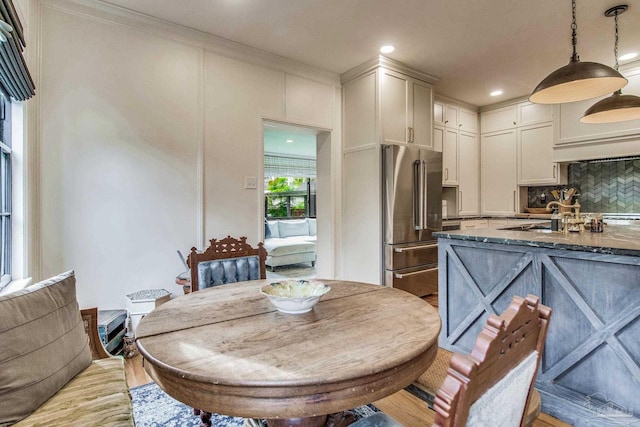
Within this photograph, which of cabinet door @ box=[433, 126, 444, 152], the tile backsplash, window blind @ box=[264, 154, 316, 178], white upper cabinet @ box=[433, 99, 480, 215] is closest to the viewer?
the tile backsplash

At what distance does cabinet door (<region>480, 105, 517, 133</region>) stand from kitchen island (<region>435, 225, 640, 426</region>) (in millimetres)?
3679

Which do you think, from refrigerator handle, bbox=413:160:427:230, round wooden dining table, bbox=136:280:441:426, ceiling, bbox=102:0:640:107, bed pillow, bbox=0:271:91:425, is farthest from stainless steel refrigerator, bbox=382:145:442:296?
bed pillow, bbox=0:271:91:425

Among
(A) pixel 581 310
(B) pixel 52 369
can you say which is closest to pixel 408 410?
(A) pixel 581 310

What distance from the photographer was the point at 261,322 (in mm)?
1188

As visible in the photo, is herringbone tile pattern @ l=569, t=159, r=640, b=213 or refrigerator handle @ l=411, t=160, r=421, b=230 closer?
refrigerator handle @ l=411, t=160, r=421, b=230

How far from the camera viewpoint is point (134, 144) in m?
2.76

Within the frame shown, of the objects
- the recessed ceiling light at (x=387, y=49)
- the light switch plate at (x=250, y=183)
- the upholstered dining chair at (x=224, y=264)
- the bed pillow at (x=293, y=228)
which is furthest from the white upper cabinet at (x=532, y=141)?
the upholstered dining chair at (x=224, y=264)

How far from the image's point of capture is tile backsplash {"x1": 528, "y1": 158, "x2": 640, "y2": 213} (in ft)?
13.4

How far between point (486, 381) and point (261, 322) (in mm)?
818

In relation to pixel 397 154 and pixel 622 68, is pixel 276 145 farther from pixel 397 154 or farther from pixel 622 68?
pixel 622 68

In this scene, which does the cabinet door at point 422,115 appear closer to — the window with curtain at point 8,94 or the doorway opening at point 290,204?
the doorway opening at point 290,204

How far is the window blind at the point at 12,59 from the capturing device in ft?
4.79

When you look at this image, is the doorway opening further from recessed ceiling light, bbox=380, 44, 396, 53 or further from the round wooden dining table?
the round wooden dining table

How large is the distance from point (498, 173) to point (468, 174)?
1.44ft
